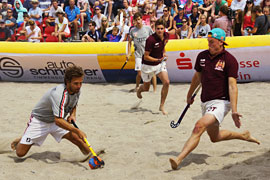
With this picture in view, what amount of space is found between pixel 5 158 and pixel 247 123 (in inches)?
158

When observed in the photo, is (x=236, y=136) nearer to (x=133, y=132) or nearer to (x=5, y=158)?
(x=133, y=132)

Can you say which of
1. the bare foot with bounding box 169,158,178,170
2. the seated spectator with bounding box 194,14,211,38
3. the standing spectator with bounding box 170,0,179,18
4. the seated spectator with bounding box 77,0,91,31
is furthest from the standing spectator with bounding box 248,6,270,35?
the bare foot with bounding box 169,158,178,170

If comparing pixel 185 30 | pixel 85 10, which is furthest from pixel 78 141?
pixel 85 10

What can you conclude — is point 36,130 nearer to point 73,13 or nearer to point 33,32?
point 33,32

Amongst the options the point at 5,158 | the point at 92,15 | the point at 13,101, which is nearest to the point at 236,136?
the point at 5,158

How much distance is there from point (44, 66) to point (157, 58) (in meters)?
4.16

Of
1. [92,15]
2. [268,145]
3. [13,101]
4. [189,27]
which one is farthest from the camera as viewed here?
[92,15]

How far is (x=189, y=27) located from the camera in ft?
42.2

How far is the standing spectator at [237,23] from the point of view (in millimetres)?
11742

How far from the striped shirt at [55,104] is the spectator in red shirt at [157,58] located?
311 centimetres

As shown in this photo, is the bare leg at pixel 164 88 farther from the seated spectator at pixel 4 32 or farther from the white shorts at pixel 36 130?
the seated spectator at pixel 4 32

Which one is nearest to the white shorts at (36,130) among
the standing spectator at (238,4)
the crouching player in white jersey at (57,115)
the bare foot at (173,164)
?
the crouching player in white jersey at (57,115)

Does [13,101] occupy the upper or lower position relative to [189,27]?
lower

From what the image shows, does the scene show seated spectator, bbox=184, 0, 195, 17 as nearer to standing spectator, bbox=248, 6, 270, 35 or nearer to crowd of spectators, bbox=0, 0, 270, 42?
crowd of spectators, bbox=0, 0, 270, 42
